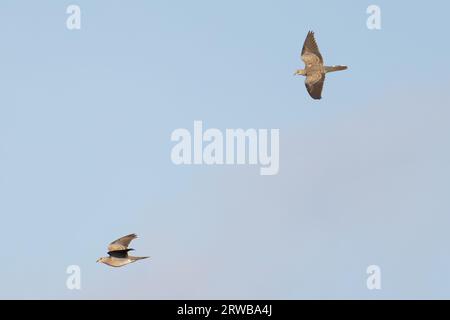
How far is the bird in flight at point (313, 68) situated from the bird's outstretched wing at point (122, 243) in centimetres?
1355

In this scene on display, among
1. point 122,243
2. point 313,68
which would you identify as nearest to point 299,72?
point 313,68

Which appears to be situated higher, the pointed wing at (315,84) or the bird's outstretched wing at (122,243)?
the pointed wing at (315,84)

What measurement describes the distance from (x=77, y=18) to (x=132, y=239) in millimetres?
15779

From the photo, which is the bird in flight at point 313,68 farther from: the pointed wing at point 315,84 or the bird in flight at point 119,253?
the bird in flight at point 119,253

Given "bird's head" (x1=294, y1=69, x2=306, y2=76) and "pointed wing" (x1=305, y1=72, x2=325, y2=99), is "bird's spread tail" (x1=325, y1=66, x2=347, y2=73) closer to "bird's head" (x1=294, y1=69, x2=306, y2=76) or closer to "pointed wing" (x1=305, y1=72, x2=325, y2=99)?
"pointed wing" (x1=305, y1=72, x2=325, y2=99)

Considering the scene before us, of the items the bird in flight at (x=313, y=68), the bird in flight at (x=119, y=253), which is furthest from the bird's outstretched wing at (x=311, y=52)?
the bird in flight at (x=119, y=253)

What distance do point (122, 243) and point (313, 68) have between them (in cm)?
1478

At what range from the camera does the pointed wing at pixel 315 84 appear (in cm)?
6725
